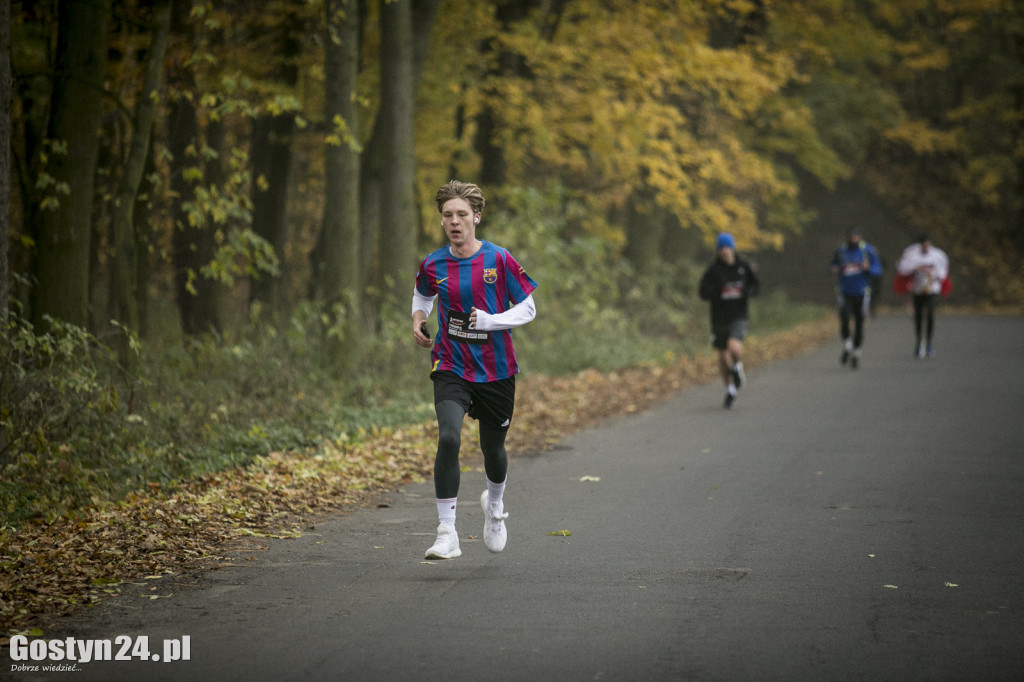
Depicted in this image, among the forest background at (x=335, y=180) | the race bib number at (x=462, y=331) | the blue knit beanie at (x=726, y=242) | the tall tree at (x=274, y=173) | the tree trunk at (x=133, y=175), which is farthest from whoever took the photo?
the tall tree at (x=274, y=173)

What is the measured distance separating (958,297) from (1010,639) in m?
40.8

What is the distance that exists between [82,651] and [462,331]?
2608 millimetres

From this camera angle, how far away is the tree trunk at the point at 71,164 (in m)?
11.1

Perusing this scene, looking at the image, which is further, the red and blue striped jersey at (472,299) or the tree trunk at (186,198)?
the tree trunk at (186,198)

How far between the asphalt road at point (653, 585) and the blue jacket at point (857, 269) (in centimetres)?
849

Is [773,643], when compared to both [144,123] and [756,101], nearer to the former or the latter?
[144,123]

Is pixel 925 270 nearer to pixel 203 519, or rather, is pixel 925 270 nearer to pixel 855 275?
pixel 855 275

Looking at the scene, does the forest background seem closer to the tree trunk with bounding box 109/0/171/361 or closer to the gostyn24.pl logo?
the tree trunk with bounding box 109/0/171/361

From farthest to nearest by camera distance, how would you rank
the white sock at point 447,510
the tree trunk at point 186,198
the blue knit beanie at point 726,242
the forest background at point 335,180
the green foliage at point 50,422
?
the blue knit beanie at point 726,242
the tree trunk at point 186,198
the forest background at point 335,180
the green foliage at point 50,422
the white sock at point 447,510

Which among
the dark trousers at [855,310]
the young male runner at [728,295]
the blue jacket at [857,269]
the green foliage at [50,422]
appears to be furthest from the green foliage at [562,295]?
the green foliage at [50,422]

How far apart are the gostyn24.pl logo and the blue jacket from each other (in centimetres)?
1593

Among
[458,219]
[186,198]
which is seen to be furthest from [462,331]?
[186,198]

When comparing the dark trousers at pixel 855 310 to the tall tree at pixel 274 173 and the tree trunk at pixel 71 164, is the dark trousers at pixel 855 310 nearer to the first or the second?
the tall tree at pixel 274 173

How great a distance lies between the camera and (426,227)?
2597 centimetres
